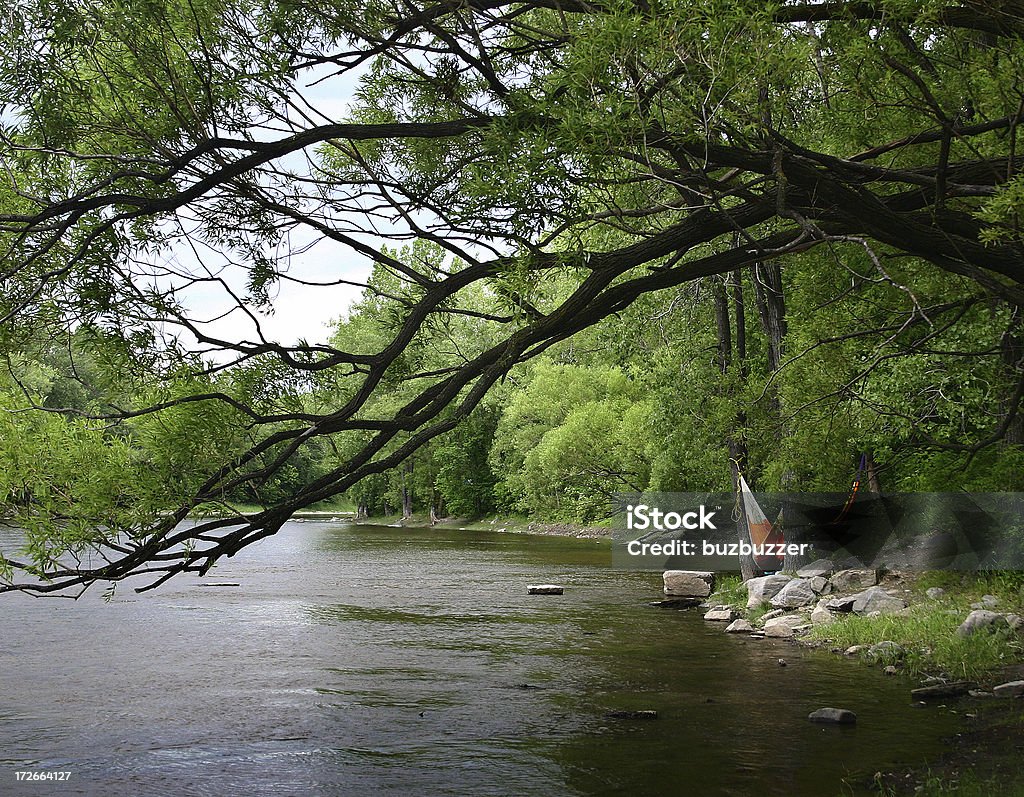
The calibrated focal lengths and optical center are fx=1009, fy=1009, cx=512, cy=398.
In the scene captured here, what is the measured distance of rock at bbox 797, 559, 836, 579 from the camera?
18891 mm

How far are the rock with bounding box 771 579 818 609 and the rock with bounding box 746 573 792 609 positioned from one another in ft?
0.98

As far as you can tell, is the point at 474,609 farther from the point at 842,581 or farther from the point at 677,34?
the point at 677,34

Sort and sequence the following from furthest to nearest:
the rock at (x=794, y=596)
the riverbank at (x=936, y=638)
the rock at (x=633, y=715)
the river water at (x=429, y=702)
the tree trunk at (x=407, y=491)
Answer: the tree trunk at (x=407, y=491)
the rock at (x=794, y=596)
the rock at (x=633, y=715)
the river water at (x=429, y=702)
the riverbank at (x=936, y=638)

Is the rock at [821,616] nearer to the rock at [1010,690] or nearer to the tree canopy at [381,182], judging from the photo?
the rock at [1010,690]

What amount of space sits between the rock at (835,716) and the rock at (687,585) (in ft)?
36.8

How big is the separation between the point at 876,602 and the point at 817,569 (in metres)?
3.70

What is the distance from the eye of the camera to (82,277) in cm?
720

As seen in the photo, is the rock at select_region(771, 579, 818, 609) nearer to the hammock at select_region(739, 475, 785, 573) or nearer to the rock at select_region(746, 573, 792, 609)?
the rock at select_region(746, 573, 792, 609)

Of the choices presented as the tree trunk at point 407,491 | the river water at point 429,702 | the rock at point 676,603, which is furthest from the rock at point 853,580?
the tree trunk at point 407,491

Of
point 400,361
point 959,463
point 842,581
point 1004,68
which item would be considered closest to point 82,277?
point 400,361

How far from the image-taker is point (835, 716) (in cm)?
997

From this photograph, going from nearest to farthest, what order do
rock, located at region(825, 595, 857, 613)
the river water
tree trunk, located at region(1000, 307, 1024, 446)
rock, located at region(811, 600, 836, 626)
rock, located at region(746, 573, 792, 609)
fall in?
1. the river water
2. tree trunk, located at region(1000, 307, 1024, 446)
3. rock, located at region(811, 600, 836, 626)
4. rock, located at region(825, 595, 857, 613)
5. rock, located at region(746, 573, 792, 609)

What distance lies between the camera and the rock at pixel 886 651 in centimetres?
1291

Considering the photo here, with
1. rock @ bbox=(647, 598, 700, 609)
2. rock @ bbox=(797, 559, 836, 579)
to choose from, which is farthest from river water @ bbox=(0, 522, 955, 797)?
rock @ bbox=(797, 559, 836, 579)
